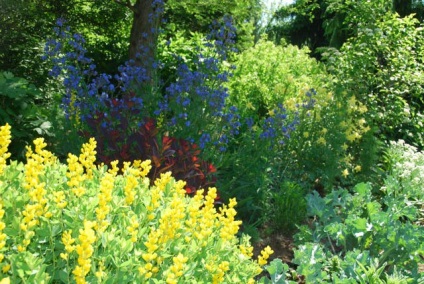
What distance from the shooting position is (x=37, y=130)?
505 centimetres

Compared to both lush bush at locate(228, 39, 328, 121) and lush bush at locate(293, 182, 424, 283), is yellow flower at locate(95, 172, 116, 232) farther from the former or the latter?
lush bush at locate(228, 39, 328, 121)

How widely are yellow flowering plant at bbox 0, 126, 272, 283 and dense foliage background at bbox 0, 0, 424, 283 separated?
0.14m

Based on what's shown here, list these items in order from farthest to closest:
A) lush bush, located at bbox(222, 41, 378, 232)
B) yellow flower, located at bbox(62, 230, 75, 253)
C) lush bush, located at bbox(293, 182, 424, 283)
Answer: lush bush, located at bbox(222, 41, 378, 232), lush bush, located at bbox(293, 182, 424, 283), yellow flower, located at bbox(62, 230, 75, 253)

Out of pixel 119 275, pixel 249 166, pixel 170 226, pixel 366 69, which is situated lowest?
pixel 249 166

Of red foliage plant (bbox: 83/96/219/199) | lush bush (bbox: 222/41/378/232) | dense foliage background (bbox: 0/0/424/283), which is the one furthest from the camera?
lush bush (bbox: 222/41/378/232)

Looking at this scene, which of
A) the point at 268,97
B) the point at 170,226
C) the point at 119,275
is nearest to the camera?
the point at 119,275

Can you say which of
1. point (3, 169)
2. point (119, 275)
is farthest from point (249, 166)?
point (119, 275)

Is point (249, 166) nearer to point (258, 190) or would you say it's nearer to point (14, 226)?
point (258, 190)

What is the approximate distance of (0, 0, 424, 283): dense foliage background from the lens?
364cm

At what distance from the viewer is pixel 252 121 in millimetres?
4887

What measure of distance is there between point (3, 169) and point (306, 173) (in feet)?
11.9

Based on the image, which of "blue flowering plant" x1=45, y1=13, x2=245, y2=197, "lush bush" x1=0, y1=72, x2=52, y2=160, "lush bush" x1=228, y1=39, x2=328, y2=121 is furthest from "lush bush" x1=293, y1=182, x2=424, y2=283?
"lush bush" x1=0, y1=72, x2=52, y2=160

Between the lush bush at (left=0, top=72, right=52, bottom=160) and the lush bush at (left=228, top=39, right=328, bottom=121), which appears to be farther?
the lush bush at (left=228, top=39, right=328, bottom=121)

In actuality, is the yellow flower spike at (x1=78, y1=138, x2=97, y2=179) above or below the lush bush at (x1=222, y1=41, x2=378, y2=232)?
above
